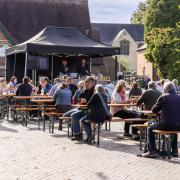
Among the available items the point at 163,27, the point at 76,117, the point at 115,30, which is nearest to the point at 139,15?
the point at 115,30

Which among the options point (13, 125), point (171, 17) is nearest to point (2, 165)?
point (13, 125)

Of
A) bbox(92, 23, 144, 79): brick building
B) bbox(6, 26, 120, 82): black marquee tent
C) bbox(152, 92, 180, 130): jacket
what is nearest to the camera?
bbox(152, 92, 180, 130): jacket

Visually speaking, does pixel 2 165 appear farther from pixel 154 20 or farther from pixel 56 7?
pixel 154 20

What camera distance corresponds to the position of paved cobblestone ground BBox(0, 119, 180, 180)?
8453mm

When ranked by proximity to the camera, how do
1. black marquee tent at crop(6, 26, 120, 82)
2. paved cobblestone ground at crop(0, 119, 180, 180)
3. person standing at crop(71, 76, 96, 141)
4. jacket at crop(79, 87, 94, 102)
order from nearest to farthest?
paved cobblestone ground at crop(0, 119, 180, 180) < person standing at crop(71, 76, 96, 141) < jacket at crop(79, 87, 94, 102) < black marquee tent at crop(6, 26, 120, 82)

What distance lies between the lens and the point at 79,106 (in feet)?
41.4

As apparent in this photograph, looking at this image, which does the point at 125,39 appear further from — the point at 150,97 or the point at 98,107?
the point at 98,107

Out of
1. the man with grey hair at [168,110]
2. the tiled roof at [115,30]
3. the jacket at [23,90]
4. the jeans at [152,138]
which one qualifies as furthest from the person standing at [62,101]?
the tiled roof at [115,30]

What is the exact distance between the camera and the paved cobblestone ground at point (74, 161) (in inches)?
333

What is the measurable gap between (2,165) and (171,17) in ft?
164

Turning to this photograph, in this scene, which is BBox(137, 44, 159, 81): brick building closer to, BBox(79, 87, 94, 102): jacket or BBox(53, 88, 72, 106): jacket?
BBox(53, 88, 72, 106): jacket

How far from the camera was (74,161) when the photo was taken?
32.0 feet

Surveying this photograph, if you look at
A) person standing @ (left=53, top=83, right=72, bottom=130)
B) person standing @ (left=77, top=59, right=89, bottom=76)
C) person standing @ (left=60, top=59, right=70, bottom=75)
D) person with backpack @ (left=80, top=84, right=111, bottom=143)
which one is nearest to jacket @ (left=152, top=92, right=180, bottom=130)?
person with backpack @ (left=80, top=84, right=111, bottom=143)

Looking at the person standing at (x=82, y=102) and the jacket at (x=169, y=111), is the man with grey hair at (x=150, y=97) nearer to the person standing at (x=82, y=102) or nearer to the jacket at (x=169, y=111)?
the person standing at (x=82, y=102)
